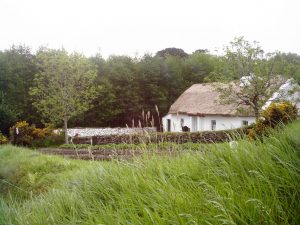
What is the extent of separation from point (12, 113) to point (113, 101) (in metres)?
8.79

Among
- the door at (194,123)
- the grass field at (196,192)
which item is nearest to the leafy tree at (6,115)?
the door at (194,123)

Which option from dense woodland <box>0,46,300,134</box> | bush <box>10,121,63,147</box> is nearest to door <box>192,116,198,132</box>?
dense woodland <box>0,46,300,134</box>

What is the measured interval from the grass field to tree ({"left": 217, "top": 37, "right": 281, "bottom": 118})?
53.5 feet

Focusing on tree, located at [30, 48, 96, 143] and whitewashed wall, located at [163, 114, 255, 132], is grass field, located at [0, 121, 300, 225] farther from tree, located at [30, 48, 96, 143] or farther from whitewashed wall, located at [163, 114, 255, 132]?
tree, located at [30, 48, 96, 143]

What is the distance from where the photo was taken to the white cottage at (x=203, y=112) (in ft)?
89.2

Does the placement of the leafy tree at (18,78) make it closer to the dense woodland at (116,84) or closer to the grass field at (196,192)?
the dense woodland at (116,84)

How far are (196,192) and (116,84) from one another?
30913 millimetres

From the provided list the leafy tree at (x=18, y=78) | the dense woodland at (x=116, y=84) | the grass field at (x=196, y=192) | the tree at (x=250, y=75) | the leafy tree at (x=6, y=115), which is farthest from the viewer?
the dense woodland at (x=116, y=84)

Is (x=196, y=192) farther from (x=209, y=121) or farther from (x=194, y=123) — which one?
(x=194, y=123)

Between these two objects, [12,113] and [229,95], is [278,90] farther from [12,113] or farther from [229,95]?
[12,113]

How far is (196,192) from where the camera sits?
3.16 metres

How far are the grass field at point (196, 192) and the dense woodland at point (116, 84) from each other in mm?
18983

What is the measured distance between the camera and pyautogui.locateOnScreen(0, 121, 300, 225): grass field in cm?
259

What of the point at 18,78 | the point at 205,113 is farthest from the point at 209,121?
the point at 18,78
